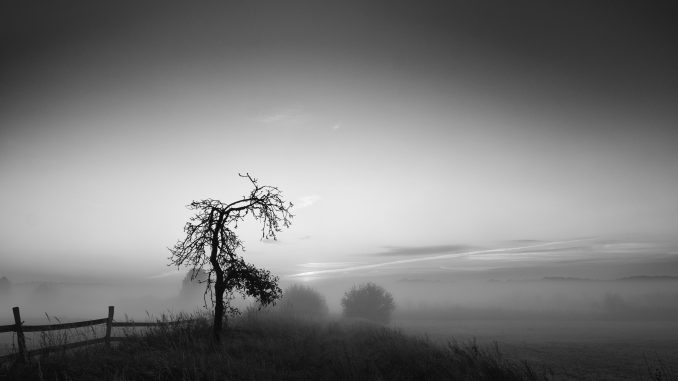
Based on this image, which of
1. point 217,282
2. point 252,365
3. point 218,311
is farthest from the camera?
point 217,282

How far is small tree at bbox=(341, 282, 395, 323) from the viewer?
56219 millimetres

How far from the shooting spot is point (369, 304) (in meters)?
56.7

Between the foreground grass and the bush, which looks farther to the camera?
the bush

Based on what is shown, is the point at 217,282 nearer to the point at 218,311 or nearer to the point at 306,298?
the point at 218,311

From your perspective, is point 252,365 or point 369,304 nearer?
point 252,365

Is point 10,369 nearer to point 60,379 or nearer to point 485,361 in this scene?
point 60,379

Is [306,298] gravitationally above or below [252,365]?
below

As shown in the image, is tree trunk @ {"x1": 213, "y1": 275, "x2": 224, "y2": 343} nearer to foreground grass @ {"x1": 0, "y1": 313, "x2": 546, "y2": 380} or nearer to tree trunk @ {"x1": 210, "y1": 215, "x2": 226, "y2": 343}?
tree trunk @ {"x1": 210, "y1": 215, "x2": 226, "y2": 343}

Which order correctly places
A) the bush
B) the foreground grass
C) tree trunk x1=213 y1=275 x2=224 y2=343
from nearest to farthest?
1. the foreground grass
2. tree trunk x1=213 y1=275 x2=224 y2=343
3. the bush

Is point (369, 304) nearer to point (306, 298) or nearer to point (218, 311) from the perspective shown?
point (306, 298)

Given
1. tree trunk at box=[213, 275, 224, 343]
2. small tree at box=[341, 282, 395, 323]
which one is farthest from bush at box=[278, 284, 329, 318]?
tree trunk at box=[213, 275, 224, 343]

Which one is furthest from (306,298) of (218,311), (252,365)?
(252,365)

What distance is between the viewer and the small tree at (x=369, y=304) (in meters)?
56.2

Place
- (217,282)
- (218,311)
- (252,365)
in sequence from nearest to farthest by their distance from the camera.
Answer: (252,365) → (218,311) → (217,282)
